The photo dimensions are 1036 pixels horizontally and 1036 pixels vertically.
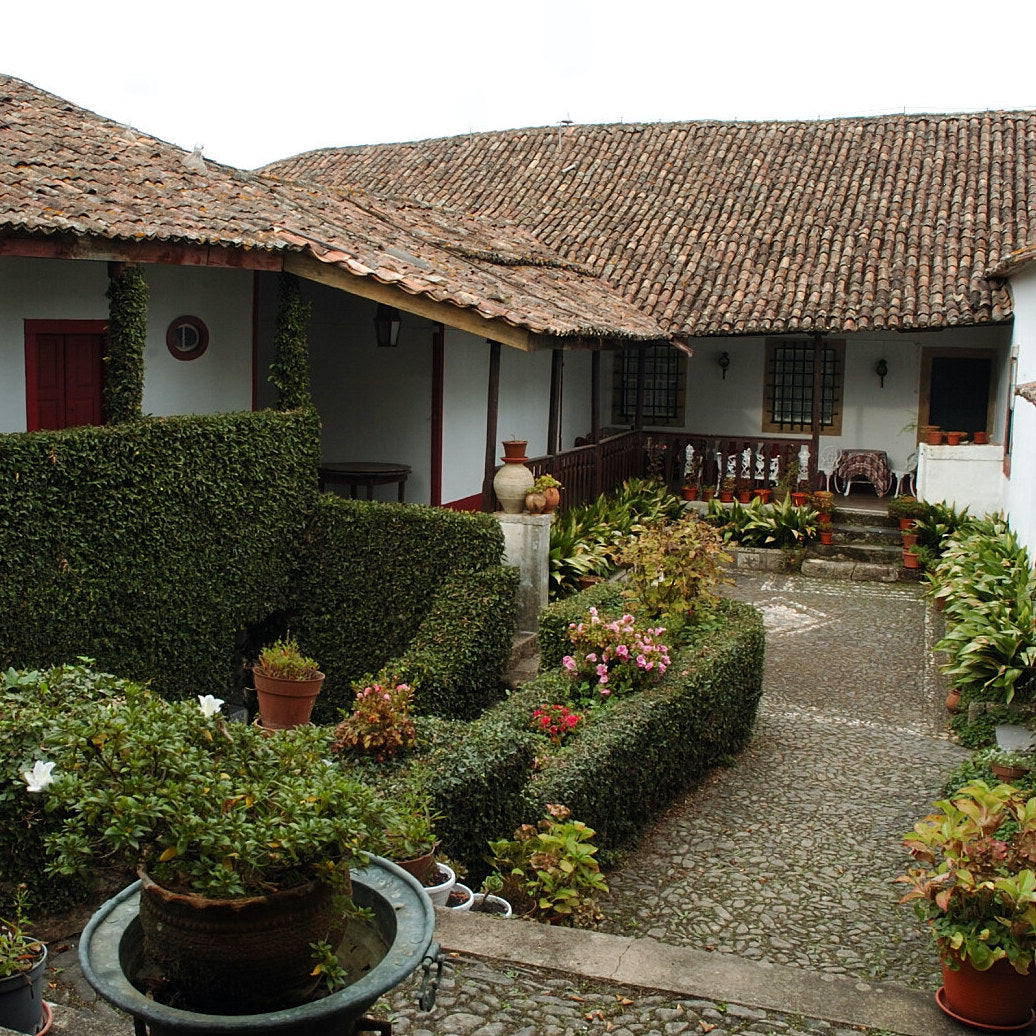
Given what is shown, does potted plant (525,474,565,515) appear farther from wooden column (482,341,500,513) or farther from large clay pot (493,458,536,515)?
wooden column (482,341,500,513)

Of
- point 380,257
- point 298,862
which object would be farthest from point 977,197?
point 298,862

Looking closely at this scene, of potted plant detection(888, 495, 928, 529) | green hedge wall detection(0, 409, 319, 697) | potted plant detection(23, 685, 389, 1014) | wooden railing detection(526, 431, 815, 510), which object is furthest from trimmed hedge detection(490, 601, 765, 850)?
wooden railing detection(526, 431, 815, 510)

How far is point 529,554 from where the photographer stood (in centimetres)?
1223

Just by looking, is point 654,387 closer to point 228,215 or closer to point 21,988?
point 228,215

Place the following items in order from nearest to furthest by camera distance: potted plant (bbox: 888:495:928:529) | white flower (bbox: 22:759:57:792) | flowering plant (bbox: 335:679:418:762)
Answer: white flower (bbox: 22:759:57:792) → flowering plant (bbox: 335:679:418:762) → potted plant (bbox: 888:495:928:529)

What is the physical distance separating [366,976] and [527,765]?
13.0 ft

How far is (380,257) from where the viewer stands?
38.8ft

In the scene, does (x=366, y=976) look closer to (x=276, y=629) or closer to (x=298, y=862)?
(x=298, y=862)

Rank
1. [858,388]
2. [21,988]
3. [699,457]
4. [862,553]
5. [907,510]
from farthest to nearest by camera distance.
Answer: [858,388] → [699,457] → [862,553] → [907,510] → [21,988]

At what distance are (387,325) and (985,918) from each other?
30.1 ft

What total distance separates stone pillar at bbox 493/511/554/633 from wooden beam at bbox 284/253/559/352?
1.74 metres

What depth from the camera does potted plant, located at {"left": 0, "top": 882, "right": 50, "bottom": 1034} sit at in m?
4.32

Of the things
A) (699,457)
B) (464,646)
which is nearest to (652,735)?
(464,646)

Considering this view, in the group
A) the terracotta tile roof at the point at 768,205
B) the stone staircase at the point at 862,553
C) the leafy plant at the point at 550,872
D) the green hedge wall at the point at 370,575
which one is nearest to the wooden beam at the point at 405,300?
the green hedge wall at the point at 370,575
